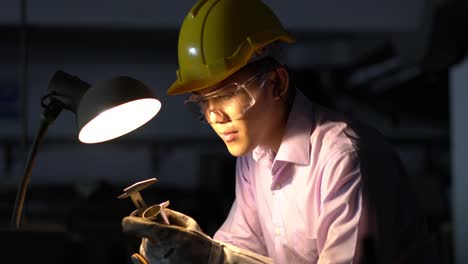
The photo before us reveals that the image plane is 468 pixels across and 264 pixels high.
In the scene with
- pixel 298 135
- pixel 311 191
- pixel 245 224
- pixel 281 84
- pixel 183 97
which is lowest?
pixel 245 224

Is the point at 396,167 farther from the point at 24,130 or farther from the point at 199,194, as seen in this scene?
the point at 199,194

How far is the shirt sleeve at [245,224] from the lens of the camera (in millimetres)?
1835

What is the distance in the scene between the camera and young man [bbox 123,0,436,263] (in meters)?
1.44

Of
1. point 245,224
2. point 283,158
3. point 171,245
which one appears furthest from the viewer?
point 245,224

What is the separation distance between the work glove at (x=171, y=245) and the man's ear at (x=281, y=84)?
35 centimetres

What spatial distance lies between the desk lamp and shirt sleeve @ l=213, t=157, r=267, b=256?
18.3 inches

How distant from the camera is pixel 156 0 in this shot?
358 cm

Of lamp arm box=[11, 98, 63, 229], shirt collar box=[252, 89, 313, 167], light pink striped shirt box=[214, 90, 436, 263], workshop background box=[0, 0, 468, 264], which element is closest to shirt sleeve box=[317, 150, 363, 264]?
light pink striped shirt box=[214, 90, 436, 263]

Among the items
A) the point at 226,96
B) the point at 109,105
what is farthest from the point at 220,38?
the point at 109,105

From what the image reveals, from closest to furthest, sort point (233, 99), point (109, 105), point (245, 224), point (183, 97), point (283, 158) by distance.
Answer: point (109, 105) → point (233, 99) → point (283, 158) → point (245, 224) → point (183, 97)

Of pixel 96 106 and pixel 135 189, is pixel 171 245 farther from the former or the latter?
pixel 96 106

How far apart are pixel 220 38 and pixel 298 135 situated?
0.96ft

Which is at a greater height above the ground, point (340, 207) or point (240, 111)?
point (240, 111)

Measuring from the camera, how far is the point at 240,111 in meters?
1.55
